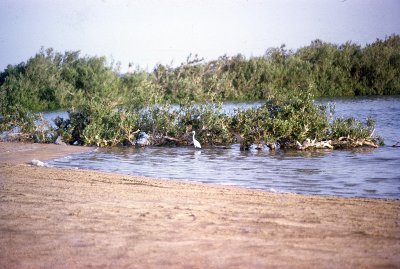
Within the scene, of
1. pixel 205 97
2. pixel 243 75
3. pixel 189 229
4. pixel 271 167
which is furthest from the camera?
pixel 243 75

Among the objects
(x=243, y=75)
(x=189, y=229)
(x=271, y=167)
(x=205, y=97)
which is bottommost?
(x=271, y=167)

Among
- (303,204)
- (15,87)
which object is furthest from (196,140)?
(15,87)

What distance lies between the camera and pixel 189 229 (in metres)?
5.43

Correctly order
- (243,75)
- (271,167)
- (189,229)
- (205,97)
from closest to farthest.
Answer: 1. (189,229)
2. (271,167)
3. (205,97)
4. (243,75)

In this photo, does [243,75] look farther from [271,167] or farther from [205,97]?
[271,167]

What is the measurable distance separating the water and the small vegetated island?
83 centimetres

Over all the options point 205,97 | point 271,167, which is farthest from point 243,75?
point 271,167

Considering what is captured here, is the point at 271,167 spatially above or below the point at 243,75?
below

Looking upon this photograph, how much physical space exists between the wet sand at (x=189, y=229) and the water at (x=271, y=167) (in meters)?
2.08

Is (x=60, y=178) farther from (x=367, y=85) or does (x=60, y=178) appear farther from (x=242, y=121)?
(x=367, y=85)

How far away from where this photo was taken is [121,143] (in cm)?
1920

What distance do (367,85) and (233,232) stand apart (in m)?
45.3

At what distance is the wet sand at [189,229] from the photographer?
14.5 ft

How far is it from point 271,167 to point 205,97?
8.17 meters
